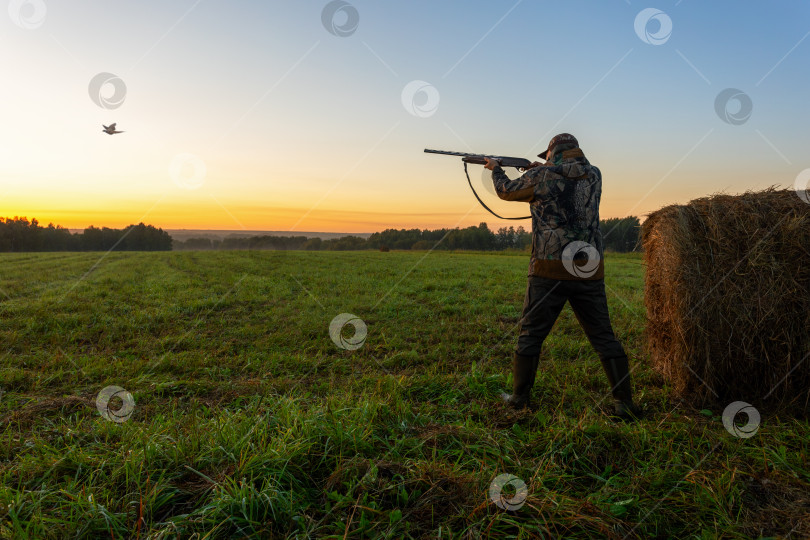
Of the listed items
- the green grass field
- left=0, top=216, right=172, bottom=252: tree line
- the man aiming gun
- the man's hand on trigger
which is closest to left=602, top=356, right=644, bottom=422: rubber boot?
the man aiming gun

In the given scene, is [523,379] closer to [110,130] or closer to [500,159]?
[500,159]

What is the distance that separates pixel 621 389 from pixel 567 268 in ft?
4.34

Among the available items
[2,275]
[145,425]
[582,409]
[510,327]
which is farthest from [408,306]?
[2,275]

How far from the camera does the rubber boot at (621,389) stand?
13.3 ft

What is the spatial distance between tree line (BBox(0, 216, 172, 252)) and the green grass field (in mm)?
84473

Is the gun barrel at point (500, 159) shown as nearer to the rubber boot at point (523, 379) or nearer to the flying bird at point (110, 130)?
the rubber boot at point (523, 379)

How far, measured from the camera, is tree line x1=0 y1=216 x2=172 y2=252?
78625 mm

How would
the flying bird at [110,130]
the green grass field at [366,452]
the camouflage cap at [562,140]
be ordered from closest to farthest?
the green grass field at [366,452], the camouflage cap at [562,140], the flying bird at [110,130]

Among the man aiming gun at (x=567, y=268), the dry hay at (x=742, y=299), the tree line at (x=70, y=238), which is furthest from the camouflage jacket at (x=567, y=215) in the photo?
the tree line at (x=70, y=238)

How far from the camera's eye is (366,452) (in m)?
3.04

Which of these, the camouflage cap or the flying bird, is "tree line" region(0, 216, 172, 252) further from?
the camouflage cap

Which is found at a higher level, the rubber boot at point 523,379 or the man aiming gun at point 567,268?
the man aiming gun at point 567,268

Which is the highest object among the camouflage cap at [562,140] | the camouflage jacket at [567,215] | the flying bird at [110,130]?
the flying bird at [110,130]

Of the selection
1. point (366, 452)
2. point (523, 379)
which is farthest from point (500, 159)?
Result: point (366, 452)
